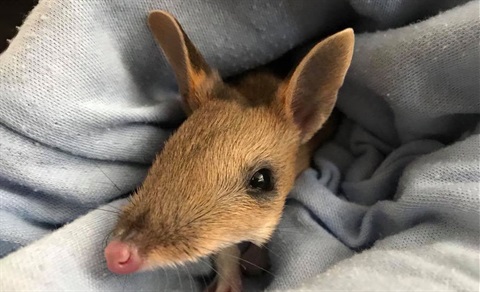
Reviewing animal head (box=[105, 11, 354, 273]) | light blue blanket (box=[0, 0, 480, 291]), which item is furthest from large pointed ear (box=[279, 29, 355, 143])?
light blue blanket (box=[0, 0, 480, 291])

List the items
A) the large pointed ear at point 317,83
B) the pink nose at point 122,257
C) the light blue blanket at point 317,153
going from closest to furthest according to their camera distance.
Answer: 1. the pink nose at point 122,257
2. the light blue blanket at point 317,153
3. the large pointed ear at point 317,83

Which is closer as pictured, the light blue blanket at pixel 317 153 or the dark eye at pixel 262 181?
the light blue blanket at pixel 317 153

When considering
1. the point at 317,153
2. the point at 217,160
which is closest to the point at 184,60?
the point at 217,160

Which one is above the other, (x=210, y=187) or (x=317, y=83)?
(x=317, y=83)

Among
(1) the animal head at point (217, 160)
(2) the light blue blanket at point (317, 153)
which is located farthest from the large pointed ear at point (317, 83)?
(2) the light blue blanket at point (317, 153)

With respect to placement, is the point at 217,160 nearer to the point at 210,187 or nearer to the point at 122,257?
the point at 210,187

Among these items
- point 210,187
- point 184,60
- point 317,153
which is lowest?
point 317,153

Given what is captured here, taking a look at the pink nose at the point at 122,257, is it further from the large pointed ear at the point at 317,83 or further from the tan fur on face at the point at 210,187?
the large pointed ear at the point at 317,83
